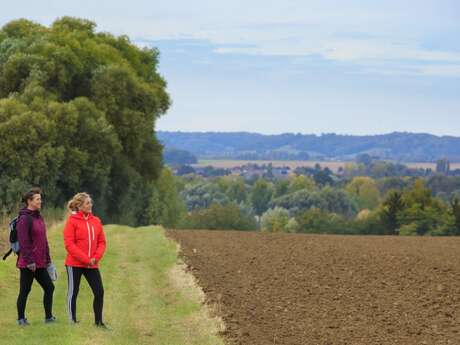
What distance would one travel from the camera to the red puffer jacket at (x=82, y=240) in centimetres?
1439

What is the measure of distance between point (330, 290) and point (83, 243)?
8073mm

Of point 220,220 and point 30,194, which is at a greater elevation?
point 30,194

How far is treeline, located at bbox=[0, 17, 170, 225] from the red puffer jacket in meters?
28.3

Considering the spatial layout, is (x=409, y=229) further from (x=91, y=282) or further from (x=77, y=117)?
(x=91, y=282)

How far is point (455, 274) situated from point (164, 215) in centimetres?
4893

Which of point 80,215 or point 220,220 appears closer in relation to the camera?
point 80,215

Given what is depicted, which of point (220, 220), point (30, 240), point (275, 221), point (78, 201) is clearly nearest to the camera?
point (78, 201)

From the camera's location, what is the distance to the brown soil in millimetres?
15719

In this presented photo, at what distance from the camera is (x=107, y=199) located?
5766cm

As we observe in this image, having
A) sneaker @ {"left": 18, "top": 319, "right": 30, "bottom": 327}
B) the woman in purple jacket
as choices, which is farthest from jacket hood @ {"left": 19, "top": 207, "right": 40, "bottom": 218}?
sneaker @ {"left": 18, "top": 319, "right": 30, "bottom": 327}

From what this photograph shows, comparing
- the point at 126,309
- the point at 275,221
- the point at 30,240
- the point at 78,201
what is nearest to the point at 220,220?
the point at 275,221

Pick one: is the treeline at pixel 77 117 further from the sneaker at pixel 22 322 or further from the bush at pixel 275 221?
the bush at pixel 275 221

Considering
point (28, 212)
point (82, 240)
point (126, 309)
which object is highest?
point (28, 212)

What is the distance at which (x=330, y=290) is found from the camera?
21.1 m
